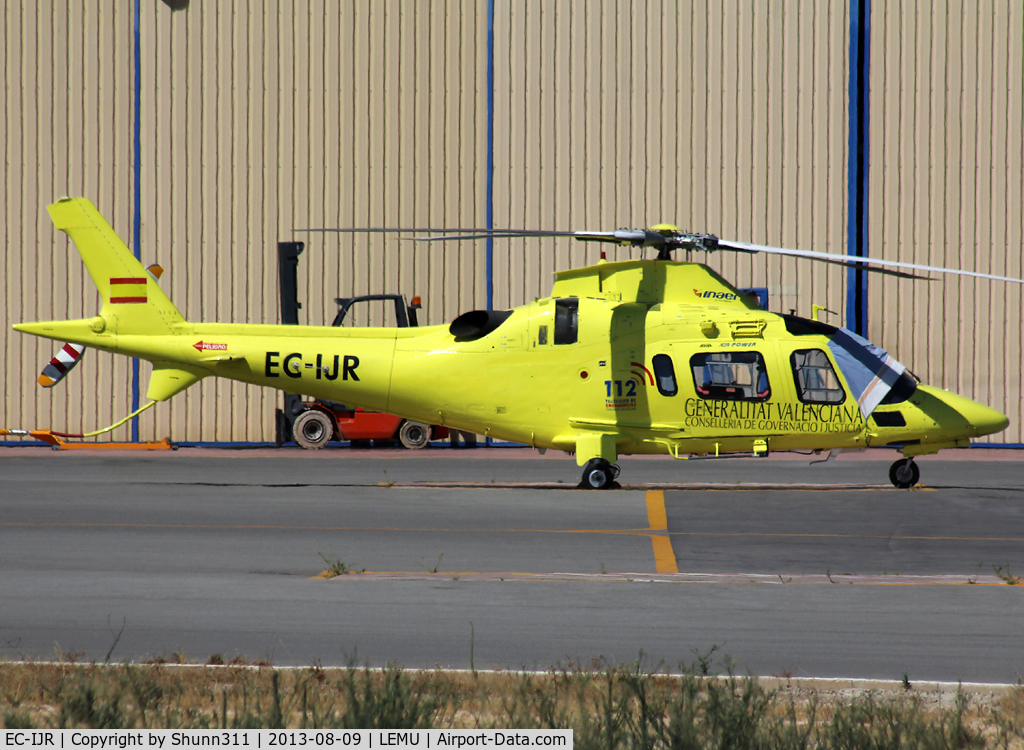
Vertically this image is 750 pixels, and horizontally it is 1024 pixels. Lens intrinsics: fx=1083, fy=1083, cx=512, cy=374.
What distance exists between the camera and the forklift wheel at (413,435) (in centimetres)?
2406

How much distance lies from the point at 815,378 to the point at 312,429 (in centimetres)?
1188

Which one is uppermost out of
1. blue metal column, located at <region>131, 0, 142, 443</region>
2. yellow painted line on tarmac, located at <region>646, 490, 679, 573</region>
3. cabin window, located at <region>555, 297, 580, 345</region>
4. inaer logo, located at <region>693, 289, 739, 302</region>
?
blue metal column, located at <region>131, 0, 142, 443</region>

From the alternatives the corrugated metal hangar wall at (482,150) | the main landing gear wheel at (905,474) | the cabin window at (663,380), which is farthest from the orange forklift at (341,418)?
the main landing gear wheel at (905,474)

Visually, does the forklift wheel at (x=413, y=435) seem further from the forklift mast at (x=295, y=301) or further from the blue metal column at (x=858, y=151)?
the blue metal column at (x=858, y=151)

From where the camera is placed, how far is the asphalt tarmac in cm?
Answer: 783

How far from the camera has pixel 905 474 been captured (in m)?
16.9

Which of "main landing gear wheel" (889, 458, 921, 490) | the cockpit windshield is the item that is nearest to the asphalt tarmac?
"main landing gear wheel" (889, 458, 921, 490)

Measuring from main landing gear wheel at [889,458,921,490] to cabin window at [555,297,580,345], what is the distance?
18.0 feet

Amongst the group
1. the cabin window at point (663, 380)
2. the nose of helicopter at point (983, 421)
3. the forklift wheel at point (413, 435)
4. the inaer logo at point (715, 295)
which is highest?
the inaer logo at point (715, 295)

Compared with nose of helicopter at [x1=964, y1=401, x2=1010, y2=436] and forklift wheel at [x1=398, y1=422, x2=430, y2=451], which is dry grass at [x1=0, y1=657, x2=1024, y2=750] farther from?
forklift wheel at [x1=398, y1=422, x2=430, y2=451]

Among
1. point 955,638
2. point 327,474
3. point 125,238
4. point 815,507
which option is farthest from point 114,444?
point 955,638

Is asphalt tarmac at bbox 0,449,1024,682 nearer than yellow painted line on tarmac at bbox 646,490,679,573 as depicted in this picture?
Yes

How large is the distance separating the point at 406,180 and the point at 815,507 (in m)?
13.7

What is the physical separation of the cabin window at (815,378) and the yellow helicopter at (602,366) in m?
0.02
